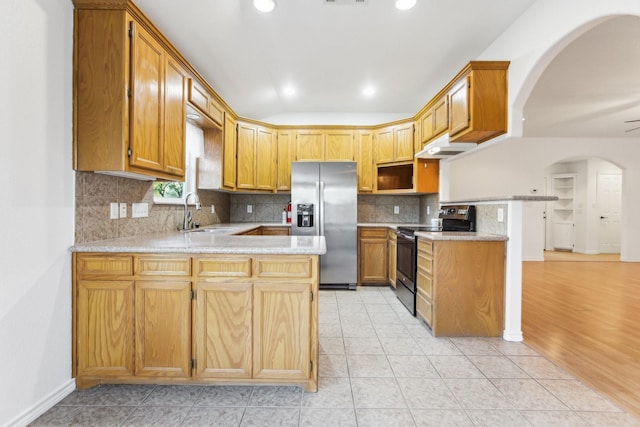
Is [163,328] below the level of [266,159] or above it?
below

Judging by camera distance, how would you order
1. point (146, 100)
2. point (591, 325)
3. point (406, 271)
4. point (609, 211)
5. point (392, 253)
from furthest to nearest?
point (609, 211)
point (392, 253)
point (406, 271)
point (591, 325)
point (146, 100)

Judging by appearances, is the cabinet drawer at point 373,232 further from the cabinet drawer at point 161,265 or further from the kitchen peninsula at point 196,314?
the cabinet drawer at point 161,265

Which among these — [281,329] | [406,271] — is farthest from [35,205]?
[406,271]

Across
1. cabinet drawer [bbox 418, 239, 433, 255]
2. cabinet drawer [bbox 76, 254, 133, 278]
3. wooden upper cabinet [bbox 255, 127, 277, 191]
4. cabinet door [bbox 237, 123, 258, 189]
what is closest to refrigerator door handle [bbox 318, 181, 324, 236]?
wooden upper cabinet [bbox 255, 127, 277, 191]

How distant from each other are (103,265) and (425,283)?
2.56 meters

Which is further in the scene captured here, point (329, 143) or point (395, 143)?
point (329, 143)

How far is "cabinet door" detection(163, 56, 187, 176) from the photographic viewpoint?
225cm

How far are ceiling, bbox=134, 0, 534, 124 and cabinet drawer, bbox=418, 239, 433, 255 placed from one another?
1.80m

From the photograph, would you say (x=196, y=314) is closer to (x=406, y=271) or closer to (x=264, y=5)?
(x=264, y=5)

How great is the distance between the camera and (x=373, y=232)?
14.1 feet

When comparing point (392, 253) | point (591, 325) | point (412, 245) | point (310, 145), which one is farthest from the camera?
point (310, 145)

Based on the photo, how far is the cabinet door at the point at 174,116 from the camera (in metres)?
2.25

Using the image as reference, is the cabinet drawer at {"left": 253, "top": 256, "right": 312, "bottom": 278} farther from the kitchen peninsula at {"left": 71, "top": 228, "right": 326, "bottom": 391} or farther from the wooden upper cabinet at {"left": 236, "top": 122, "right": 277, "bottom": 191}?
the wooden upper cabinet at {"left": 236, "top": 122, "right": 277, "bottom": 191}

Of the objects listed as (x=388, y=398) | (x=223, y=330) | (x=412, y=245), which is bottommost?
(x=388, y=398)
